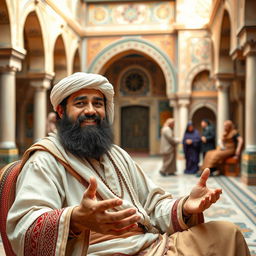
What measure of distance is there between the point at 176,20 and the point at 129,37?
6.09ft

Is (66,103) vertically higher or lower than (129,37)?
lower


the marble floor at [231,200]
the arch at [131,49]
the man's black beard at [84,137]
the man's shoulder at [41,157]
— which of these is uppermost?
the arch at [131,49]

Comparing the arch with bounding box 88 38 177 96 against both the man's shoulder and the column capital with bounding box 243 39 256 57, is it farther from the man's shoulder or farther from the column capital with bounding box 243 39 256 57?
the man's shoulder

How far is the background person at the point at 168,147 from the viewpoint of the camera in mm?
9156

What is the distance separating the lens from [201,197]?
6.21 ft

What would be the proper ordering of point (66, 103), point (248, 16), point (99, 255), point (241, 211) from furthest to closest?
1. point (248, 16)
2. point (241, 211)
3. point (66, 103)
4. point (99, 255)

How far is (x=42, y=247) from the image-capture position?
157 centimetres

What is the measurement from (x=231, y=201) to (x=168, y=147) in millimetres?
3311

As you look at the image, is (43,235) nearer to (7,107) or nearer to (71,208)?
(71,208)

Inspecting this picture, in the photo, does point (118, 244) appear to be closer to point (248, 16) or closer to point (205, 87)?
point (248, 16)

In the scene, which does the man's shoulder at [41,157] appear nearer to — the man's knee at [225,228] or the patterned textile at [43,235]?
the patterned textile at [43,235]

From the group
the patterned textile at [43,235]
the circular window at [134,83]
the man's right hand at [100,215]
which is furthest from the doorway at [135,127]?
the man's right hand at [100,215]

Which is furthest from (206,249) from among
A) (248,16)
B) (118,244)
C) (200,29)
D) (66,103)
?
(200,29)

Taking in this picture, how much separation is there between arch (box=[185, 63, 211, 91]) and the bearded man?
472 inches
